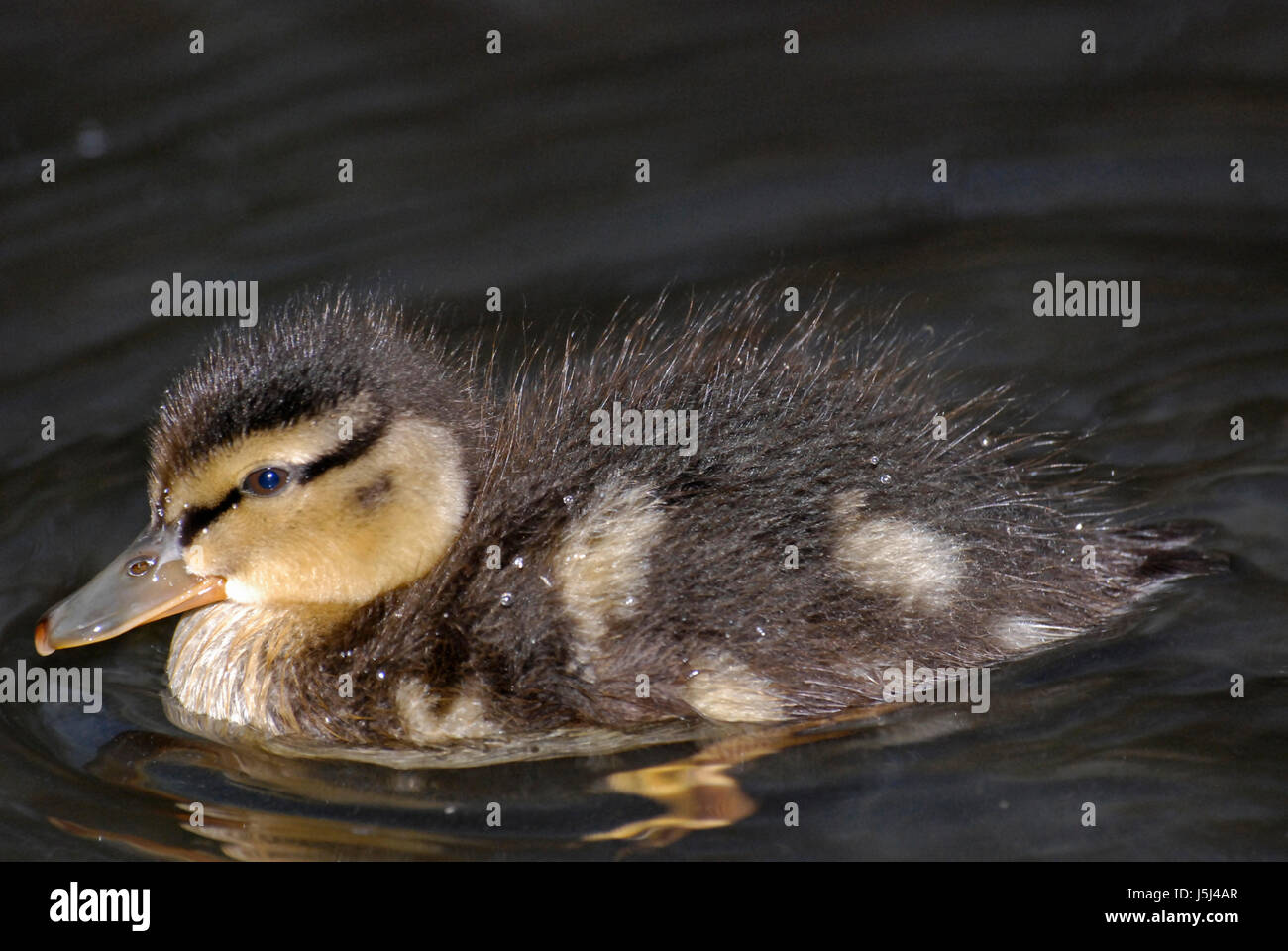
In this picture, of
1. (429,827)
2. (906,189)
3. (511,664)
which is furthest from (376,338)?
(906,189)

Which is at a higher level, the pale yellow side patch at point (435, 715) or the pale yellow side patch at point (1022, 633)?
the pale yellow side patch at point (1022, 633)

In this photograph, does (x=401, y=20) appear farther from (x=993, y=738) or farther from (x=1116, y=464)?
(x=993, y=738)

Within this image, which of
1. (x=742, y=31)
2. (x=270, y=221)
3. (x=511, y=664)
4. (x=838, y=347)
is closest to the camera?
(x=511, y=664)

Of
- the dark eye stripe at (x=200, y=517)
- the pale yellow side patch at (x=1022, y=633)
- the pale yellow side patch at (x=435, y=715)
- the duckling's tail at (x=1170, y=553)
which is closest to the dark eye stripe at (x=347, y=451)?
the dark eye stripe at (x=200, y=517)

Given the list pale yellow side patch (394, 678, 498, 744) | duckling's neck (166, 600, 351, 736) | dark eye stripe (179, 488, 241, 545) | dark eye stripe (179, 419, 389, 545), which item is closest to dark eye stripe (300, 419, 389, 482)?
dark eye stripe (179, 419, 389, 545)

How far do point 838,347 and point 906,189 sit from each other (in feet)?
4.04

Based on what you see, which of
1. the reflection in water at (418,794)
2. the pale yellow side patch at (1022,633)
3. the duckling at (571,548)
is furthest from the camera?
the pale yellow side patch at (1022,633)

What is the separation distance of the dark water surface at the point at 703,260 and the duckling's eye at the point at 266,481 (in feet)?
1.53

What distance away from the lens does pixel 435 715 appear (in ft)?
10.2

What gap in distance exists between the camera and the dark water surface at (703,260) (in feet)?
9.87

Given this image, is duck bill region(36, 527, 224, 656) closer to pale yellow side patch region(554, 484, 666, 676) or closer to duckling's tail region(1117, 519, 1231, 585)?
pale yellow side patch region(554, 484, 666, 676)

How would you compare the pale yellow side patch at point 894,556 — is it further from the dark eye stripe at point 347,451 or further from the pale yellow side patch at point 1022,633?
the dark eye stripe at point 347,451

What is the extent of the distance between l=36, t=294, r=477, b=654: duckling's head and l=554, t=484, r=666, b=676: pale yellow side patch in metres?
0.27

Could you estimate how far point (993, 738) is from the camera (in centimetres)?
308
